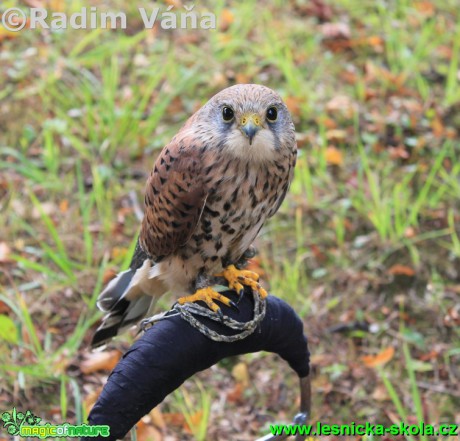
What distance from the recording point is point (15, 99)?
4.18 metres

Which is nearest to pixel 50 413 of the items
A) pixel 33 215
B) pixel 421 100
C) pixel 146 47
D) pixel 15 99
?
pixel 33 215

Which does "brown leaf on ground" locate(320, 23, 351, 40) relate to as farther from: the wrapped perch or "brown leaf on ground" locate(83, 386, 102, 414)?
the wrapped perch

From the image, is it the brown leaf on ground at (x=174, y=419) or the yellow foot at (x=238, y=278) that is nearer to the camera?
the yellow foot at (x=238, y=278)

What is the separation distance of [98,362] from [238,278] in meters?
1.07

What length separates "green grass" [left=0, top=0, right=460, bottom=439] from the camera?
307cm

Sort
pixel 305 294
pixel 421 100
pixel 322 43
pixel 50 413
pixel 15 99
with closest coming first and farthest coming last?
1. pixel 50 413
2. pixel 305 294
3. pixel 15 99
4. pixel 421 100
5. pixel 322 43

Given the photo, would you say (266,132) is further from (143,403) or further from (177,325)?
(143,403)

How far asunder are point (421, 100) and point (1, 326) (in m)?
2.91

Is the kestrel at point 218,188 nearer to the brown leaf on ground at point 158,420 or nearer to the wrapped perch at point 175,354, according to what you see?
the wrapped perch at point 175,354

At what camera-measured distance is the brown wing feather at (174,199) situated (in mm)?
1995

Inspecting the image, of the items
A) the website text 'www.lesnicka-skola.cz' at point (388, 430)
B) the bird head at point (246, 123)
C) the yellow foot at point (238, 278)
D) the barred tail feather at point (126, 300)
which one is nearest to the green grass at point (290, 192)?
the website text 'www.lesnicka-skola.cz' at point (388, 430)

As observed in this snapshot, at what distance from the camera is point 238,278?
85.7 inches

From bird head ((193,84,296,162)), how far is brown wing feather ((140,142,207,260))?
0.29ft
